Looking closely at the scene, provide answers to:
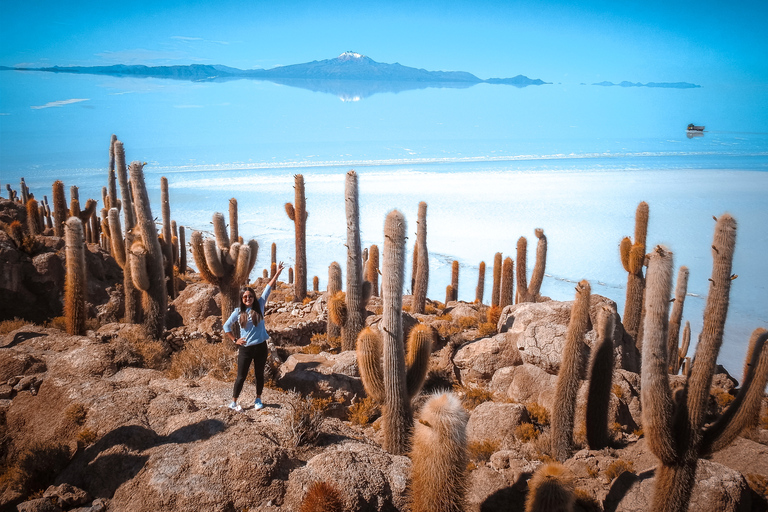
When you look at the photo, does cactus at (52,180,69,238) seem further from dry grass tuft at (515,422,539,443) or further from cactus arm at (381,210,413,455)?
dry grass tuft at (515,422,539,443)

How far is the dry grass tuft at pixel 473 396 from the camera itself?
9070 millimetres

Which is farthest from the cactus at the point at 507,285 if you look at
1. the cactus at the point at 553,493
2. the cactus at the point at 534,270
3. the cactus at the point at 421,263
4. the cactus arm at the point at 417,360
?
the cactus at the point at 553,493

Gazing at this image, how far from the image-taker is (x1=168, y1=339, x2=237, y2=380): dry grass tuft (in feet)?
26.5

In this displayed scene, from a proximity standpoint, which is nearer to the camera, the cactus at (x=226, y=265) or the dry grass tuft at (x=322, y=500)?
the dry grass tuft at (x=322, y=500)

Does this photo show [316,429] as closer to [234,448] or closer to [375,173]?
Answer: [234,448]

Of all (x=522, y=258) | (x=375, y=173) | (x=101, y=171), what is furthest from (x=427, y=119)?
(x=522, y=258)

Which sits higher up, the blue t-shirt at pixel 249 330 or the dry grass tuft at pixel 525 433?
the blue t-shirt at pixel 249 330

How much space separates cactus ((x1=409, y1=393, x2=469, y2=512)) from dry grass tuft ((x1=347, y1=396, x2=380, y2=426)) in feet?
10.3

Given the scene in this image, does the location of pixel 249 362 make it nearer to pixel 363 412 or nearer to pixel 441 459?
pixel 363 412

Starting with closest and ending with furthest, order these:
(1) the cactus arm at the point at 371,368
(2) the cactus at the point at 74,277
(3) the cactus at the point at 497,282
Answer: (1) the cactus arm at the point at 371,368 → (2) the cactus at the point at 74,277 → (3) the cactus at the point at 497,282

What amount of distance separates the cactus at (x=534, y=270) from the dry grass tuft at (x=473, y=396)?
631cm

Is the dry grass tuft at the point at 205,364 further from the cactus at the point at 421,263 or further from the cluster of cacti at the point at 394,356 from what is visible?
the cactus at the point at 421,263

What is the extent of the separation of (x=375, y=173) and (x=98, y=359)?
55940 millimetres

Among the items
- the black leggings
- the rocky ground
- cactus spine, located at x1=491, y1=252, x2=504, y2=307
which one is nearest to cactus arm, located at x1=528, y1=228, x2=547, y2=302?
A: cactus spine, located at x1=491, y1=252, x2=504, y2=307
